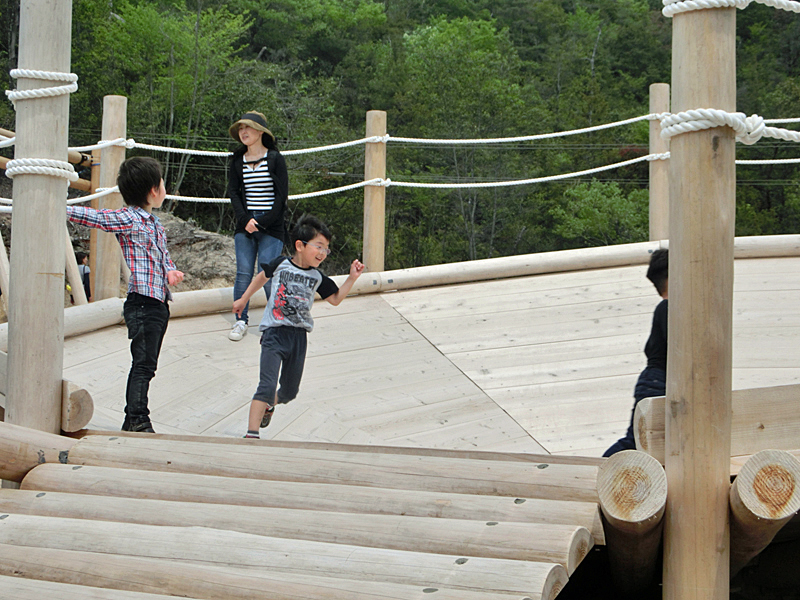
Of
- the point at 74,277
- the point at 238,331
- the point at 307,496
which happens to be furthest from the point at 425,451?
the point at 74,277

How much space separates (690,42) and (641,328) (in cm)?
287

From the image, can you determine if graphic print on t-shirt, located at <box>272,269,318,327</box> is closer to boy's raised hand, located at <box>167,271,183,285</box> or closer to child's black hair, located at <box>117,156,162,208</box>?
boy's raised hand, located at <box>167,271,183,285</box>

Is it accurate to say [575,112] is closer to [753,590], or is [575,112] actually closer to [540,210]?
[540,210]

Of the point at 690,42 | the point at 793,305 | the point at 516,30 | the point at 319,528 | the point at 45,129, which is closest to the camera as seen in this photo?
the point at 690,42

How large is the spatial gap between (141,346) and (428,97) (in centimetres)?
3063

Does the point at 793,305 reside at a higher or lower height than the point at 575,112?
lower

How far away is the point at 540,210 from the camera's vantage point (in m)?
32.7

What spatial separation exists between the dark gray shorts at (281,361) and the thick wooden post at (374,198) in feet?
6.80

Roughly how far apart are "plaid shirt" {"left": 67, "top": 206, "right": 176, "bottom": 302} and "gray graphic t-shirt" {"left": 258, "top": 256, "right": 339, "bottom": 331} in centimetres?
41

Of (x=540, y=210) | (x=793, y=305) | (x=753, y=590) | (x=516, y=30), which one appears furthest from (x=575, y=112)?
(x=753, y=590)

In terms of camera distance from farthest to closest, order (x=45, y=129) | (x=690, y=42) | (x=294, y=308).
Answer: (x=294, y=308) < (x=45, y=129) < (x=690, y=42)

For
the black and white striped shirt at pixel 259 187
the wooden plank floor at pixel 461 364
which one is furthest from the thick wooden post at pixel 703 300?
the black and white striped shirt at pixel 259 187

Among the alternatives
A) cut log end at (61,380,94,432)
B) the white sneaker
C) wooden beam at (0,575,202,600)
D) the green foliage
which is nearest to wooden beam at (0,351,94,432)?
cut log end at (61,380,94,432)

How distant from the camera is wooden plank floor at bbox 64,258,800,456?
3611mm
